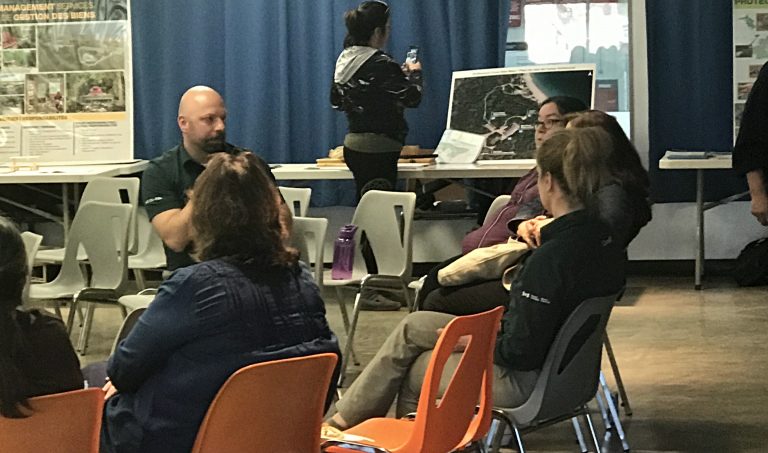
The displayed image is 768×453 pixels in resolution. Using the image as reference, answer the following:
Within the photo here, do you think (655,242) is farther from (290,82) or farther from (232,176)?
(232,176)

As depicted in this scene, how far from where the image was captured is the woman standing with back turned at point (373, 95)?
6.53 meters

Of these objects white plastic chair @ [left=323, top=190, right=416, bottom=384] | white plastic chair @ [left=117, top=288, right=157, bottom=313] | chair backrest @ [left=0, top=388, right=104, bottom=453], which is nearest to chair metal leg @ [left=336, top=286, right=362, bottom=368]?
white plastic chair @ [left=323, top=190, right=416, bottom=384]

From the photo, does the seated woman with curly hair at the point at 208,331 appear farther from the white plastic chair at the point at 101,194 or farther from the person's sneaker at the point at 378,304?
the person's sneaker at the point at 378,304

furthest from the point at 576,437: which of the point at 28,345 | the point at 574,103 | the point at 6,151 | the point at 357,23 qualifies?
the point at 6,151

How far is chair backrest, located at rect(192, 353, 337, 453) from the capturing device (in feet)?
7.93

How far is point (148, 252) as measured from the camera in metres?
6.18

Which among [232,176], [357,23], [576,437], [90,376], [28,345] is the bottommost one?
[576,437]

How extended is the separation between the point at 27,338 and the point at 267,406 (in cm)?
49

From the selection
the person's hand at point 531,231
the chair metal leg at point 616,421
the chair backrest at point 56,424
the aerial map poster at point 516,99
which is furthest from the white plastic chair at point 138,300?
the aerial map poster at point 516,99

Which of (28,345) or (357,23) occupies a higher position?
(357,23)

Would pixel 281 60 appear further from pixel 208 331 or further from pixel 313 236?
pixel 208 331

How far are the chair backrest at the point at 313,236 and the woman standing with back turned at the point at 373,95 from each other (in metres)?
1.72

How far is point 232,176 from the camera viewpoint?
2783mm

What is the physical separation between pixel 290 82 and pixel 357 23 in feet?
3.98
